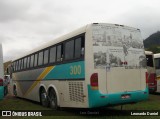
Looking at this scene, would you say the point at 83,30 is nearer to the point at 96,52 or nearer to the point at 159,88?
the point at 96,52

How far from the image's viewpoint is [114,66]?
11.1 metres

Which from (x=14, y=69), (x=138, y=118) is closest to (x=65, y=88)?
(x=138, y=118)

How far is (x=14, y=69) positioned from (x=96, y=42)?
1352cm

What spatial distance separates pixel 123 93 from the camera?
11125 millimetres

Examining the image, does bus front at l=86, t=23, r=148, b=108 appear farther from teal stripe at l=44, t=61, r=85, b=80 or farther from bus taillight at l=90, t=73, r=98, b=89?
teal stripe at l=44, t=61, r=85, b=80

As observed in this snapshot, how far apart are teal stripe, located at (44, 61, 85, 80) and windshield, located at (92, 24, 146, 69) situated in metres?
0.69

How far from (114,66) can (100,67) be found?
57 cm

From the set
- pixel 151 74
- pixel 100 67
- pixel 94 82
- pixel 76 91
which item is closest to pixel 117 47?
pixel 100 67

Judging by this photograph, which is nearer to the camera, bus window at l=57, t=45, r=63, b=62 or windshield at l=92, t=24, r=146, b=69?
windshield at l=92, t=24, r=146, b=69

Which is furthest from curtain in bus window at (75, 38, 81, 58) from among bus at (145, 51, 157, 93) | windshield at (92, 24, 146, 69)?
bus at (145, 51, 157, 93)

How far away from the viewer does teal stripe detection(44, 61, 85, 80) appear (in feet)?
36.7

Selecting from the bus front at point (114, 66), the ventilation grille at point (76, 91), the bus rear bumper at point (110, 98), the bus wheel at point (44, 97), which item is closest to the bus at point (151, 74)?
the bus wheel at point (44, 97)

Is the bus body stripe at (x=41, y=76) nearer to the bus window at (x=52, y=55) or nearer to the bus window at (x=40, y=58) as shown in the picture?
the bus window at (x=52, y=55)

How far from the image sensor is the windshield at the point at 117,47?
10922mm
